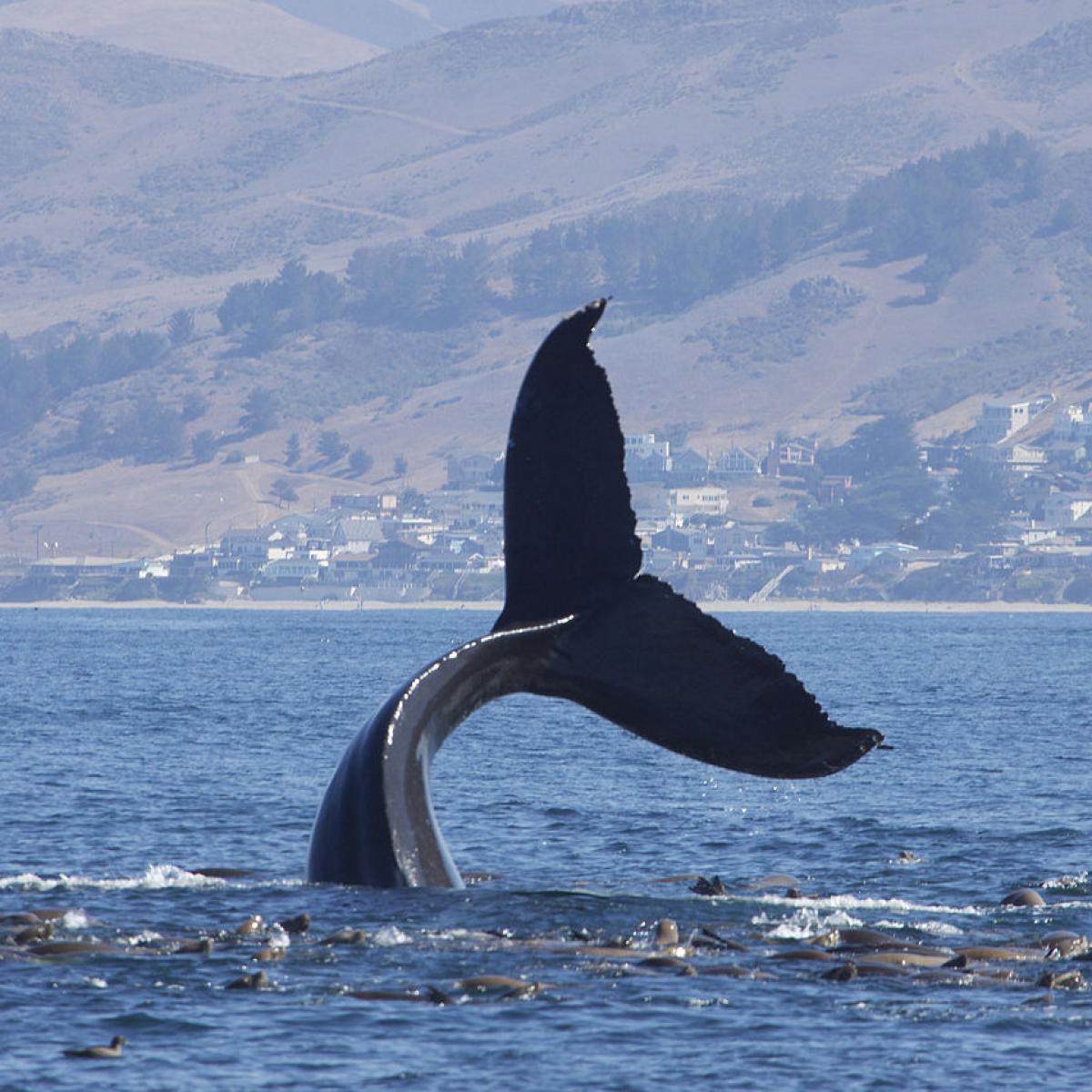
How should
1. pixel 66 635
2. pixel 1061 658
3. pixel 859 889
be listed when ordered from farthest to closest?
pixel 66 635, pixel 1061 658, pixel 859 889

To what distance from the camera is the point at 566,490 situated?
24.1 metres

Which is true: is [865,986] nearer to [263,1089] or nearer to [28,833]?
[263,1089]

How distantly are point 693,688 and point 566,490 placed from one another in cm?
227

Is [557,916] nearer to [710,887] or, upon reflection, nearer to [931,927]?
[710,887]

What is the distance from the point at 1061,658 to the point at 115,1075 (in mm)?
116225

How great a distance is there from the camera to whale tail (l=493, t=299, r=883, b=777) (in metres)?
23.2

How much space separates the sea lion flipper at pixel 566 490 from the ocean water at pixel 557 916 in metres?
3.74

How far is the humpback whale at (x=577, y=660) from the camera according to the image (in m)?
23.3

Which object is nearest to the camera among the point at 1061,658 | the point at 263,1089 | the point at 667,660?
the point at 263,1089

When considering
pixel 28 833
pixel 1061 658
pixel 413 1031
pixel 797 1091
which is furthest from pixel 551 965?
pixel 1061 658

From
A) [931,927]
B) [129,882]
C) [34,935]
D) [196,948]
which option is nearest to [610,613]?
[196,948]

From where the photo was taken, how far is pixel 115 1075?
2106cm

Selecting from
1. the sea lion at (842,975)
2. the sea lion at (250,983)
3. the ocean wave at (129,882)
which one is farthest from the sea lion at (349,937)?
the ocean wave at (129,882)

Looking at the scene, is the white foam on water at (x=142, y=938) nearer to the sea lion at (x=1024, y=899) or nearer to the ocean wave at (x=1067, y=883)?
the sea lion at (x=1024, y=899)
